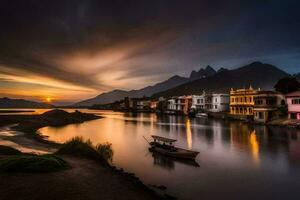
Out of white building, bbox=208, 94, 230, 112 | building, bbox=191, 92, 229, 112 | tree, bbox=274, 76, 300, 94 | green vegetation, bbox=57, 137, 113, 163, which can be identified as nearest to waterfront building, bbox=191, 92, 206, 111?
building, bbox=191, 92, 229, 112

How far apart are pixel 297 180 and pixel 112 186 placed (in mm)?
19410

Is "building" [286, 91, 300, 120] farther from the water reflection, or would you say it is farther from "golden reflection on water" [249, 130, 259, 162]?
the water reflection

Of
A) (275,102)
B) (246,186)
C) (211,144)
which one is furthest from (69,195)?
(275,102)

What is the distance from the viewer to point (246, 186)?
22.6 meters

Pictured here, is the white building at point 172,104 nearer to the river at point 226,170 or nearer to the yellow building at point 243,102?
the yellow building at point 243,102

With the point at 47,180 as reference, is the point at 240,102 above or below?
above

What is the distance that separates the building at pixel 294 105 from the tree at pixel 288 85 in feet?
64.5

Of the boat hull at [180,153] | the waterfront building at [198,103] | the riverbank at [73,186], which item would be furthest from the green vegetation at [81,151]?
the waterfront building at [198,103]

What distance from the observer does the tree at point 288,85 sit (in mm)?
84250

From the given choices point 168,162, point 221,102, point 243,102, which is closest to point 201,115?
point 221,102

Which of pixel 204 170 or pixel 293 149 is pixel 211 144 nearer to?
pixel 293 149

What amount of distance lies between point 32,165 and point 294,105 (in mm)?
68725

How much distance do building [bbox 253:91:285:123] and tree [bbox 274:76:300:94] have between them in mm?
8386

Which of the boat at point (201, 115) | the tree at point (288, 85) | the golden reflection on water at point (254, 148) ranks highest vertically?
the tree at point (288, 85)
